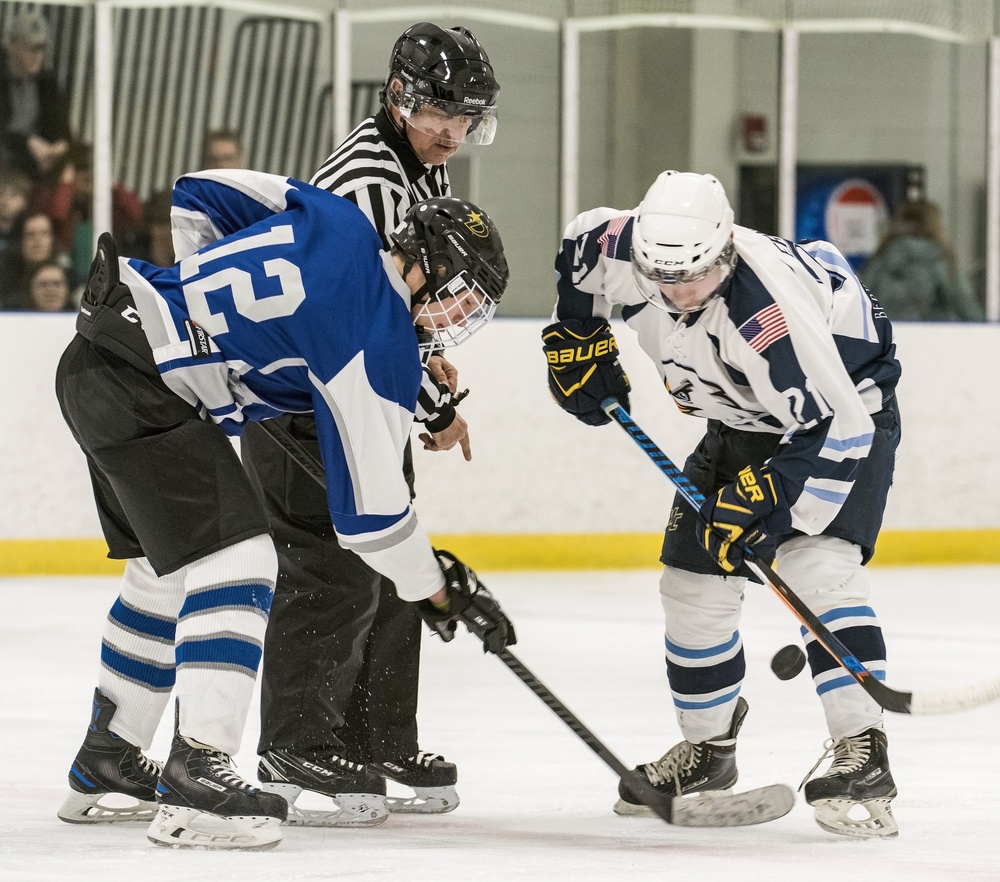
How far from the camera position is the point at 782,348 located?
2.26m

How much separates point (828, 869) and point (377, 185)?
4.03 feet

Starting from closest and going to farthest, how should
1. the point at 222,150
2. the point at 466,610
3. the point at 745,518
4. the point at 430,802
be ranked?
the point at 466,610, the point at 745,518, the point at 430,802, the point at 222,150

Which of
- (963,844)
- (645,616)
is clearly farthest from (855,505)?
(645,616)

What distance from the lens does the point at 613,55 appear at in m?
6.02

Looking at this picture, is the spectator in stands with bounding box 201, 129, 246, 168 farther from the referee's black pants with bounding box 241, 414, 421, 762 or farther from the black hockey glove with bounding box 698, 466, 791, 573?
the black hockey glove with bounding box 698, 466, 791, 573

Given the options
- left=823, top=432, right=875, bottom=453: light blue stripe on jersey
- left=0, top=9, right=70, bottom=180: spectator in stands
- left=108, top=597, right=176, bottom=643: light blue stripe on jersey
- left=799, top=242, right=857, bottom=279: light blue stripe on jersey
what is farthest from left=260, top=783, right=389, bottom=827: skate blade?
left=0, top=9, right=70, bottom=180: spectator in stands

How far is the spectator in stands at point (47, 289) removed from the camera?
5.38m

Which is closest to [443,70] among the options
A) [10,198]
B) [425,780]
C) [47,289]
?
[425,780]

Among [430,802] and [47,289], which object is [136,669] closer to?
[430,802]

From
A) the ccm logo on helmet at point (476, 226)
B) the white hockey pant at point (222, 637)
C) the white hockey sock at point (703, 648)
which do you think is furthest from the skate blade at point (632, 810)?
the ccm logo on helmet at point (476, 226)

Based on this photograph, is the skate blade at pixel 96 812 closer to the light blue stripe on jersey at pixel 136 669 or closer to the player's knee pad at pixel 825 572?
the light blue stripe on jersey at pixel 136 669

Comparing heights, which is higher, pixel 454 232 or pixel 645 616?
pixel 454 232

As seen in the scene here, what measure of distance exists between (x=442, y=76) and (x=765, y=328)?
0.70 meters

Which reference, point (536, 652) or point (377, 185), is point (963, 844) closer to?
point (377, 185)
